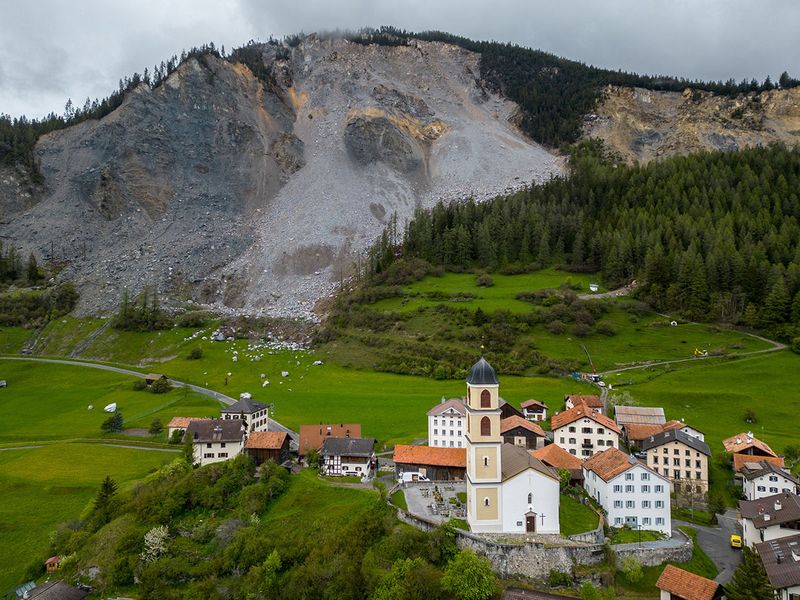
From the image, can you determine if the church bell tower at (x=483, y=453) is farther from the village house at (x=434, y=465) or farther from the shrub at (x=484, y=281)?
the shrub at (x=484, y=281)

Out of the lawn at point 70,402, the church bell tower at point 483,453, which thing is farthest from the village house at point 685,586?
the lawn at point 70,402

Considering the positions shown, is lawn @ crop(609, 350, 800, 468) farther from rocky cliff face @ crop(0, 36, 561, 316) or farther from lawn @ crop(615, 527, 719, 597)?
rocky cliff face @ crop(0, 36, 561, 316)

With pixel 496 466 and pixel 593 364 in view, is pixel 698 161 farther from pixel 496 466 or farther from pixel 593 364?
pixel 496 466

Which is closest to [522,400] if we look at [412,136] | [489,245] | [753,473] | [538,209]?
[753,473]

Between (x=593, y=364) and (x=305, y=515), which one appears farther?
(x=593, y=364)

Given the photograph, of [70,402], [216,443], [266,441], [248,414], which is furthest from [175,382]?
[266,441]

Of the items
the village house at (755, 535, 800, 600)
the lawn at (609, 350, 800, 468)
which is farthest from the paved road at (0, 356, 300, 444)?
the village house at (755, 535, 800, 600)
